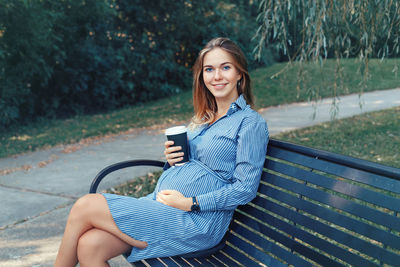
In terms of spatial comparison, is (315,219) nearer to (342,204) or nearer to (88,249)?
(342,204)

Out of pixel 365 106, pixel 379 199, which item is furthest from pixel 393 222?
pixel 365 106

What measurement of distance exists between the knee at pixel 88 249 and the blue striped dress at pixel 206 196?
0.16 meters

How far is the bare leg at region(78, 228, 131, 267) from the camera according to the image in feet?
7.36

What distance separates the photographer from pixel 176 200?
233cm

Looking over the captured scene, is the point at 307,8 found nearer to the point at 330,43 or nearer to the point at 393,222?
the point at 330,43

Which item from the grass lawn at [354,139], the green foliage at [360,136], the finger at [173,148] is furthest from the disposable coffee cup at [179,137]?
the green foliage at [360,136]

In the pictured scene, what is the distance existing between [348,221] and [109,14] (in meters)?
11.3

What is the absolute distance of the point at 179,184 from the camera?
248 centimetres

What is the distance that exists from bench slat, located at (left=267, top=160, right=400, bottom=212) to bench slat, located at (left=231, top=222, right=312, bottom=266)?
→ 40cm

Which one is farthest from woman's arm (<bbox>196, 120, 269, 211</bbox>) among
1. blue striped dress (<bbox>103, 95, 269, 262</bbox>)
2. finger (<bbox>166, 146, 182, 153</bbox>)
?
finger (<bbox>166, 146, 182, 153</bbox>)

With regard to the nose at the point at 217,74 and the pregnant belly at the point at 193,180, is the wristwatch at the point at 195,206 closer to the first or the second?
the pregnant belly at the point at 193,180

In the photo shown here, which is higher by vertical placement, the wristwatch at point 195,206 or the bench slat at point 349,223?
the bench slat at point 349,223

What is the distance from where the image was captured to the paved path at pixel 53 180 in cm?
347

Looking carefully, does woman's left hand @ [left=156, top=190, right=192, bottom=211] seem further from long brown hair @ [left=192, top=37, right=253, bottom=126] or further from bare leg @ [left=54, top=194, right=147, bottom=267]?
long brown hair @ [left=192, top=37, right=253, bottom=126]
